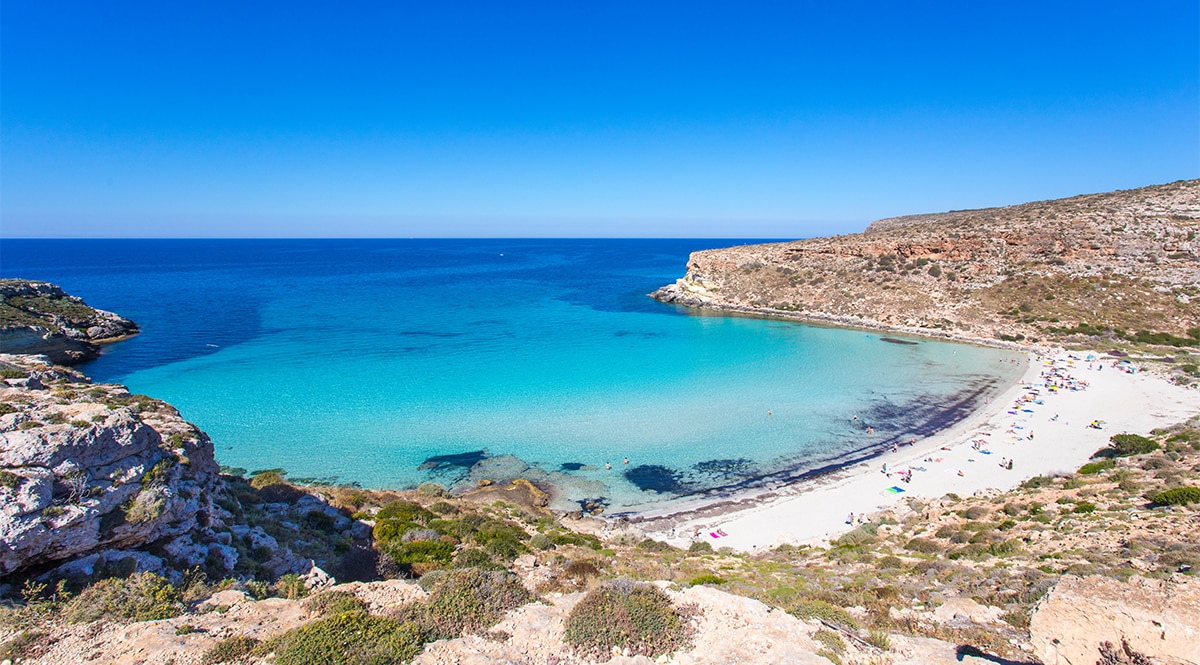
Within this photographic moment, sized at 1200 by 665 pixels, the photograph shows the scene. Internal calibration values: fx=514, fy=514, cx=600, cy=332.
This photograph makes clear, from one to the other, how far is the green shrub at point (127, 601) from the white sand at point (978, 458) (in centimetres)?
1320

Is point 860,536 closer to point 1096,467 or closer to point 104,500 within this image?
point 1096,467

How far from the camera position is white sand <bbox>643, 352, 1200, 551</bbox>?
1811 cm

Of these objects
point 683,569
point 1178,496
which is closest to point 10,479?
point 683,569

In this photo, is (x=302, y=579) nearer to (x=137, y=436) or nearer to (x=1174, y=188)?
(x=137, y=436)

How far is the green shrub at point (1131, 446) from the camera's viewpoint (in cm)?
2009

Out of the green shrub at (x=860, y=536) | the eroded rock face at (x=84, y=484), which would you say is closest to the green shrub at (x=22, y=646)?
the eroded rock face at (x=84, y=484)

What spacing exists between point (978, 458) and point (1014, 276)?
4178cm

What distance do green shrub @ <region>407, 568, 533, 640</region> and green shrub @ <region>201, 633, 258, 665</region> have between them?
217cm

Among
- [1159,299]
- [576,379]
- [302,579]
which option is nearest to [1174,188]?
[1159,299]

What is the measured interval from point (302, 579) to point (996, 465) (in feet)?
85.0

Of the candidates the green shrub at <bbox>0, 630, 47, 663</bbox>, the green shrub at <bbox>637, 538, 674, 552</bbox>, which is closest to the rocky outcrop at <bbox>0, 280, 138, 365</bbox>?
the green shrub at <bbox>0, 630, 47, 663</bbox>

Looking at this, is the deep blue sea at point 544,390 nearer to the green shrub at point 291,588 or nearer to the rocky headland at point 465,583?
the rocky headland at point 465,583

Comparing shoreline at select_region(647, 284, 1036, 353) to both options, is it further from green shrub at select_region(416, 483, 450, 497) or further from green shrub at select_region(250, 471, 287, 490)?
green shrub at select_region(250, 471, 287, 490)

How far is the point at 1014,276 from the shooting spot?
53.5 m
